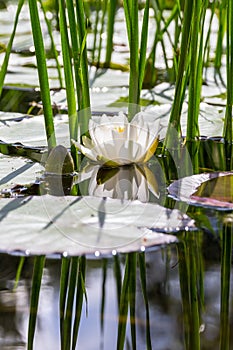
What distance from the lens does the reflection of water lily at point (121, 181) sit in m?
1.18

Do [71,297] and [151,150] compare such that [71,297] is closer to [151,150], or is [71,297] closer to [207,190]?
[207,190]

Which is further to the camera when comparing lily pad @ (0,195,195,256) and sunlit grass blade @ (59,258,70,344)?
lily pad @ (0,195,195,256)

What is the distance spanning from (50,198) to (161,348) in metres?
0.40

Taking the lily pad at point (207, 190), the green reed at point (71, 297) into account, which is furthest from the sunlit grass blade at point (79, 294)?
the lily pad at point (207, 190)

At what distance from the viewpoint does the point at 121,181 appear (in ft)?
4.10

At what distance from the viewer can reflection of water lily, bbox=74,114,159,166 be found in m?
1.28

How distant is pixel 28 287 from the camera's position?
2.97ft

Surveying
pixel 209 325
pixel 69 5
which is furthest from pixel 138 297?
pixel 69 5

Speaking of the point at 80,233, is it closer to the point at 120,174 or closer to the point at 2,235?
the point at 2,235

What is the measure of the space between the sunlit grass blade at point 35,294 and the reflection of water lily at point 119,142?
364 millimetres

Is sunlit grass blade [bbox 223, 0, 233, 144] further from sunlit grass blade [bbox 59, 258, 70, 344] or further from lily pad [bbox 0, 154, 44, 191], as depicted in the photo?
sunlit grass blade [bbox 59, 258, 70, 344]

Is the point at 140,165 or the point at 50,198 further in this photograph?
the point at 140,165

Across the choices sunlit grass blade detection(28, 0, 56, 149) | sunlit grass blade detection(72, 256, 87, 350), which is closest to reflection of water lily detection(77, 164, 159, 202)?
sunlit grass blade detection(28, 0, 56, 149)

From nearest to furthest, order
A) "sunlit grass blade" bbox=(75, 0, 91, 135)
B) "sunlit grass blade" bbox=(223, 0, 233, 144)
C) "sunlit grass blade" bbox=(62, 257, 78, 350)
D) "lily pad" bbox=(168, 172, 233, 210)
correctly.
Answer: "sunlit grass blade" bbox=(62, 257, 78, 350) → "lily pad" bbox=(168, 172, 233, 210) → "sunlit grass blade" bbox=(75, 0, 91, 135) → "sunlit grass blade" bbox=(223, 0, 233, 144)
